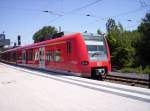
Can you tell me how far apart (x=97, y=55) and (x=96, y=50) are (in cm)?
37

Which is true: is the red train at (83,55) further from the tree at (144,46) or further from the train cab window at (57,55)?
the tree at (144,46)

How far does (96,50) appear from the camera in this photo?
15.5 meters

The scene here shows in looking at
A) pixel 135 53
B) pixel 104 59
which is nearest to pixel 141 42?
pixel 135 53

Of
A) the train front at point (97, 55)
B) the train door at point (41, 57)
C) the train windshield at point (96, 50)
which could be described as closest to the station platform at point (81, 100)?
the train front at point (97, 55)

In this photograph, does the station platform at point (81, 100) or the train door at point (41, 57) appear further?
the train door at point (41, 57)

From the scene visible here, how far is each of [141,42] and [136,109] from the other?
27275 millimetres

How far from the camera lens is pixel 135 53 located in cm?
3256

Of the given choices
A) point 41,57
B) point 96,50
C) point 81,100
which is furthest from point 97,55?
point 41,57

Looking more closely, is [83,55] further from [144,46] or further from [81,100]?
[144,46]

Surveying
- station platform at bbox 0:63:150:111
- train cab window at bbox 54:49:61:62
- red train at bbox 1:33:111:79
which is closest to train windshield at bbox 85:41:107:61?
red train at bbox 1:33:111:79

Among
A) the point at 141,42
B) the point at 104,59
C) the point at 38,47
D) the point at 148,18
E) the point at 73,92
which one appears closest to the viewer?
the point at 73,92

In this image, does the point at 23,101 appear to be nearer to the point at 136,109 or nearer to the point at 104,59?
the point at 136,109

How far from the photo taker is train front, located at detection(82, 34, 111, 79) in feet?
49.0

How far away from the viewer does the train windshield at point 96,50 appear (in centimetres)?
1503
